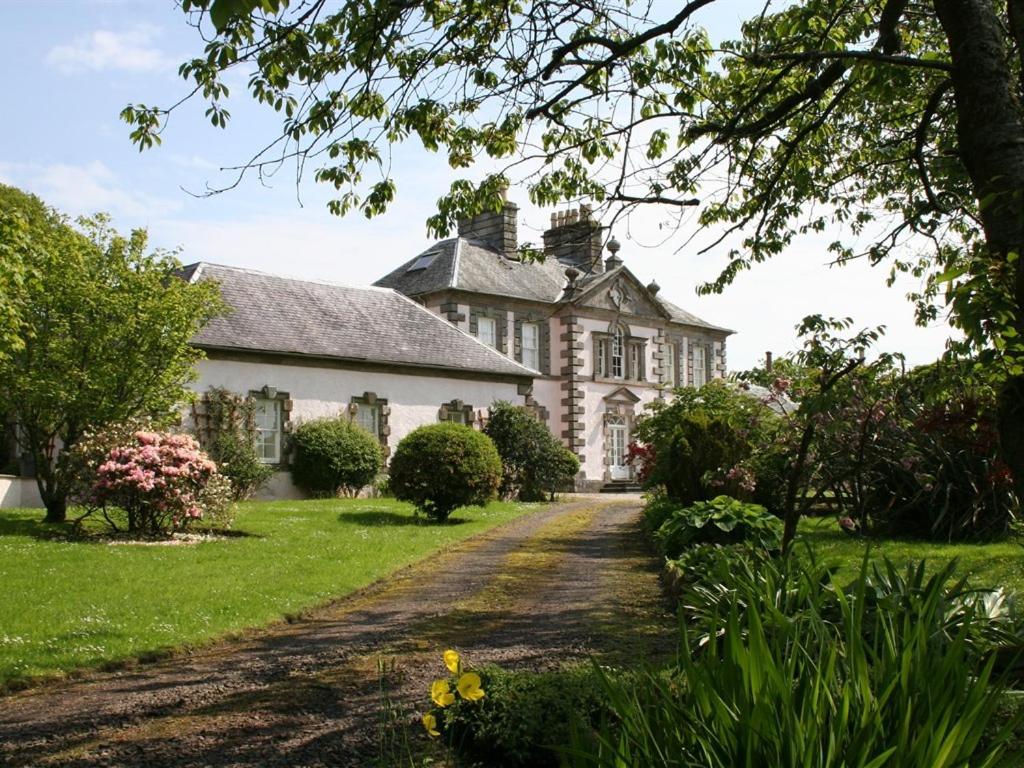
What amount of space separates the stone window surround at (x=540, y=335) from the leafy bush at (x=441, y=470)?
16303mm

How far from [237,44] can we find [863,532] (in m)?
9.32

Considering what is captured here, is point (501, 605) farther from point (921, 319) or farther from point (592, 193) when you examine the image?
point (921, 319)

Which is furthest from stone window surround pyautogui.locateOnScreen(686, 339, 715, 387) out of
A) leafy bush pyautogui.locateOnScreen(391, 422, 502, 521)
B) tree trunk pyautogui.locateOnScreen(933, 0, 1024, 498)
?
tree trunk pyautogui.locateOnScreen(933, 0, 1024, 498)

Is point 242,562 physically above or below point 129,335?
below

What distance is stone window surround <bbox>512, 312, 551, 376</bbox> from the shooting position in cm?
3419

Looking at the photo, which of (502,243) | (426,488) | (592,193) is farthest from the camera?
(502,243)

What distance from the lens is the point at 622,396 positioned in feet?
120

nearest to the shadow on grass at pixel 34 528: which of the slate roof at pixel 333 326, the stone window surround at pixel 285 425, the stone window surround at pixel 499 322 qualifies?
the slate roof at pixel 333 326

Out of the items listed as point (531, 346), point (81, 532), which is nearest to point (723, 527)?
point (81, 532)

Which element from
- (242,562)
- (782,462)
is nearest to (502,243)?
(782,462)

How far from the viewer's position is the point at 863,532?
12078 mm

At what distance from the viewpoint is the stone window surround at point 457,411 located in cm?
2717

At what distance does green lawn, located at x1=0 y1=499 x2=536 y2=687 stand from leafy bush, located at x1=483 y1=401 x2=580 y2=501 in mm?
9535

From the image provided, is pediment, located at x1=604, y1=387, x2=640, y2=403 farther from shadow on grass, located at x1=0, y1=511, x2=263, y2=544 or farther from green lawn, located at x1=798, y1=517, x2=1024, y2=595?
green lawn, located at x1=798, y1=517, x2=1024, y2=595
